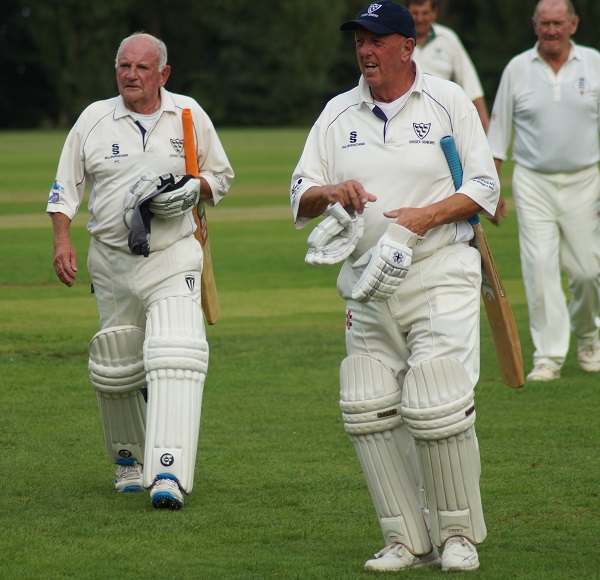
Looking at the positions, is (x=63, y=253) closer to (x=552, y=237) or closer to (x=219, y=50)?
(x=552, y=237)

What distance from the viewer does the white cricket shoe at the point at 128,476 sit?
608 centimetres

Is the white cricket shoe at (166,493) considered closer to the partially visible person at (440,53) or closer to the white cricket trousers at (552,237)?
the white cricket trousers at (552,237)

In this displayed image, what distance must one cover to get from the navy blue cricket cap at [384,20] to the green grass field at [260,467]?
1962 millimetres

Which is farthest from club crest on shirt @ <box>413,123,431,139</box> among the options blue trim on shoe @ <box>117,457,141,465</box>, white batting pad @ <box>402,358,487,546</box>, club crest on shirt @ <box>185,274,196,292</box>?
blue trim on shoe @ <box>117,457,141,465</box>

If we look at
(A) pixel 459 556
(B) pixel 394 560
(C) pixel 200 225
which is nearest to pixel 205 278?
(C) pixel 200 225

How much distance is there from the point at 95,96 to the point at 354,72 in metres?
14.5

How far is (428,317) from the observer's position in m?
4.74

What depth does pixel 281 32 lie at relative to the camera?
206ft

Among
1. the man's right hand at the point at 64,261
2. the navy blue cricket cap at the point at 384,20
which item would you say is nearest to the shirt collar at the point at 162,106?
the man's right hand at the point at 64,261

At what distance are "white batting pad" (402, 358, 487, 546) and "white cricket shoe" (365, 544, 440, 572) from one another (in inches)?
4.4

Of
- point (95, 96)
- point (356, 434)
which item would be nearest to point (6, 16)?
point (95, 96)

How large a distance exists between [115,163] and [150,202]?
36 cm

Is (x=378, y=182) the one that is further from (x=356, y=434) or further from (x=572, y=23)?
(x=572, y=23)

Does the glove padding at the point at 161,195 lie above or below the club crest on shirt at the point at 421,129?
below
